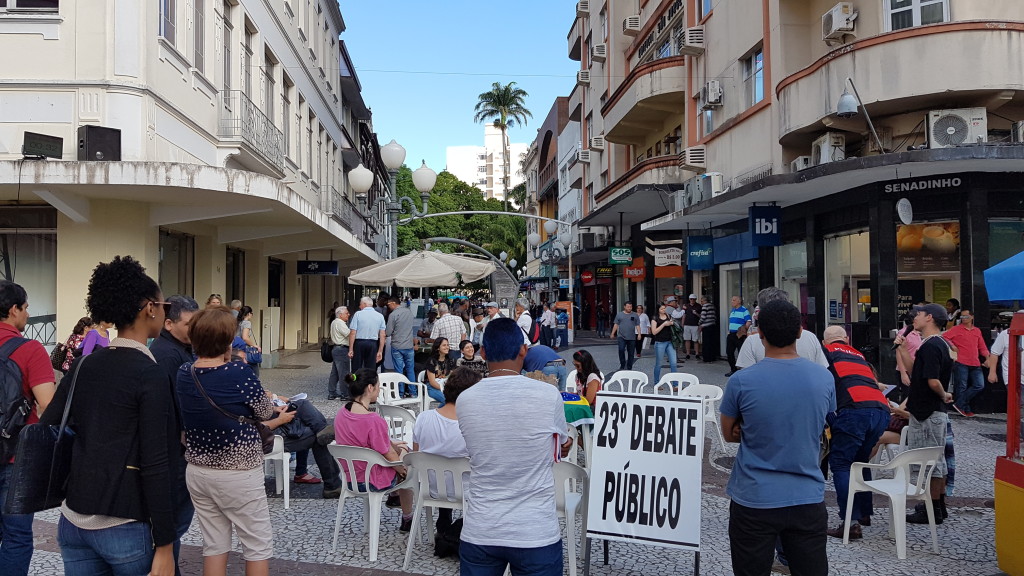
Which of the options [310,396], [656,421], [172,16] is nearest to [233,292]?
[310,396]

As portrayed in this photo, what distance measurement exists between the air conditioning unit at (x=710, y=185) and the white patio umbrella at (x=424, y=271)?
6318 millimetres

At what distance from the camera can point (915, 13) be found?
12.9 metres

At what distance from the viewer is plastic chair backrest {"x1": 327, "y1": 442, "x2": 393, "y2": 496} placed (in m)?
5.58

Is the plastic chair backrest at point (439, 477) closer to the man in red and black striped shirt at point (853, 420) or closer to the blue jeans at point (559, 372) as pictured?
the man in red and black striped shirt at point (853, 420)

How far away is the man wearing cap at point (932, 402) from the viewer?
19.9 ft

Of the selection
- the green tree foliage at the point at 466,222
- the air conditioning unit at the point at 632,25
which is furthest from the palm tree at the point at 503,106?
the air conditioning unit at the point at 632,25

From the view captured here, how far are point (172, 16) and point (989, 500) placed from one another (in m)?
13.8

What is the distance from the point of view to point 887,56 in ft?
40.8

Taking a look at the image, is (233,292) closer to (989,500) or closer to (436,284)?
(436,284)

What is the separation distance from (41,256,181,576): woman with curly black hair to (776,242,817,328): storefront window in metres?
14.9

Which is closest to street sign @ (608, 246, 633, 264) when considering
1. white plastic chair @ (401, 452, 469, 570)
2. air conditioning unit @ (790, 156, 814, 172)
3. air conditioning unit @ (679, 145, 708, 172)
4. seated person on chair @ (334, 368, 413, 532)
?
air conditioning unit @ (679, 145, 708, 172)

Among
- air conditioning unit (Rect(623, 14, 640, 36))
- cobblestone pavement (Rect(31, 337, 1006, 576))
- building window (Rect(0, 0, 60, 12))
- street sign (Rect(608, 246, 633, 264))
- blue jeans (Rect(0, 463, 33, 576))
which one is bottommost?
cobblestone pavement (Rect(31, 337, 1006, 576))

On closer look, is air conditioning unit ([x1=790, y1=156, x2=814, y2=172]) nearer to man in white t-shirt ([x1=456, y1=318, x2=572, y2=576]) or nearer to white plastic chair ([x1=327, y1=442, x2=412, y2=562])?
white plastic chair ([x1=327, y1=442, x2=412, y2=562])

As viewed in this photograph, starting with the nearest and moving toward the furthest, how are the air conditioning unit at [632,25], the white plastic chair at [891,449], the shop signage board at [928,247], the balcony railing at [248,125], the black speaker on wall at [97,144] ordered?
the white plastic chair at [891,449], the black speaker on wall at [97,144], the shop signage board at [928,247], the balcony railing at [248,125], the air conditioning unit at [632,25]
